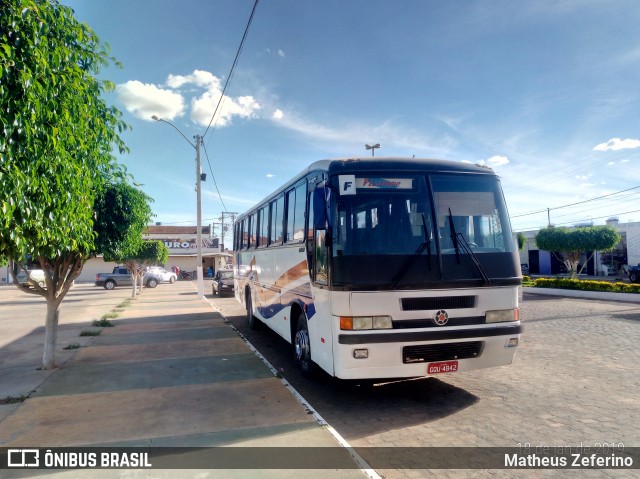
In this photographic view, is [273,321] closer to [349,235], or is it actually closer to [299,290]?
[299,290]

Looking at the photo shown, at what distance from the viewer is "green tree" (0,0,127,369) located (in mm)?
3252

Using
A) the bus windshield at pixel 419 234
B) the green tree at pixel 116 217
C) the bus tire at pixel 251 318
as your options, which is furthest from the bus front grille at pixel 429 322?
the bus tire at pixel 251 318

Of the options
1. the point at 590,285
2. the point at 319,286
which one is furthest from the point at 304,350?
the point at 590,285

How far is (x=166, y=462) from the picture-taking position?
400 centimetres

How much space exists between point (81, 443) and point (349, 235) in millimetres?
3615

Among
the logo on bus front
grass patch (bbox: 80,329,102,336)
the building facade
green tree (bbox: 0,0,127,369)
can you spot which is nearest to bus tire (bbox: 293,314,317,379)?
the logo on bus front

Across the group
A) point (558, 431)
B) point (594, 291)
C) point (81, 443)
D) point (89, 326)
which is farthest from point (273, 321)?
point (594, 291)

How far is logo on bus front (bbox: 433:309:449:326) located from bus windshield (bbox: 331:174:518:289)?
34cm

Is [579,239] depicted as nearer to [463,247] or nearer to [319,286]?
[463,247]

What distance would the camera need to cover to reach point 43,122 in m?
3.73

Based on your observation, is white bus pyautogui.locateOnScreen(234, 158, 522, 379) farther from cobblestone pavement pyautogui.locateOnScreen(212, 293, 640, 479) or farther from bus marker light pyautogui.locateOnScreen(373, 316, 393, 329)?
cobblestone pavement pyautogui.locateOnScreen(212, 293, 640, 479)

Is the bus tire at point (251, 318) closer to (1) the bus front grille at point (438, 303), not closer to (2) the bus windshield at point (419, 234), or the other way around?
(2) the bus windshield at point (419, 234)

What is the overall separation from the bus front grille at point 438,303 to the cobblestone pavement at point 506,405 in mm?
1283

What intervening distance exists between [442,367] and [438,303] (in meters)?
0.77
